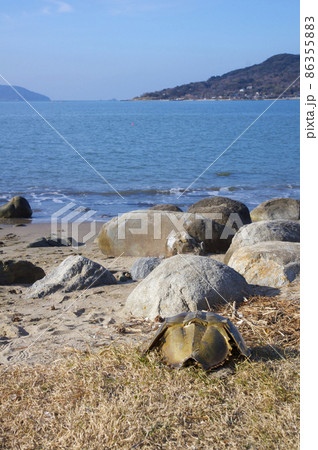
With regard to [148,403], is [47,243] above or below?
above

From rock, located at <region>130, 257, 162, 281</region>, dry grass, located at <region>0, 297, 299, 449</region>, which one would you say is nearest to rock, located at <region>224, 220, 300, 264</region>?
rock, located at <region>130, 257, 162, 281</region>

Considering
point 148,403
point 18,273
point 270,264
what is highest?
point 270,264

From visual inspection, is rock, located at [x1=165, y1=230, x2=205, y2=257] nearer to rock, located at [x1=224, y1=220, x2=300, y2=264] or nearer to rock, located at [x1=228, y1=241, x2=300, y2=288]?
rock, located at [x1=224, y1=220, x2=300, y2=264]

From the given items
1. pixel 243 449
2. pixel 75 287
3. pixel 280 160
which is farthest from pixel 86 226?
pixel 280 160

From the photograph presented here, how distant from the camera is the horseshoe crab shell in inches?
138

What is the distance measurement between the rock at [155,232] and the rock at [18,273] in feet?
5.61

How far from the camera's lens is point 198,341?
11.7 feet

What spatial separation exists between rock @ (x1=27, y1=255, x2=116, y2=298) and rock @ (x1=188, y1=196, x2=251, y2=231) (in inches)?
130

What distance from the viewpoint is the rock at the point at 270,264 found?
545 centimetres

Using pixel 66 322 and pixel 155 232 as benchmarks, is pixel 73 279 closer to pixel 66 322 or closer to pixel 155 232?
pixel 66 322

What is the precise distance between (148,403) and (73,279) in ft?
11.0

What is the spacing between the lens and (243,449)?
2.73m

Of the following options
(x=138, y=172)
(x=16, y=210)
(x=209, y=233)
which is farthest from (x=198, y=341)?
(x=138, y=172)
